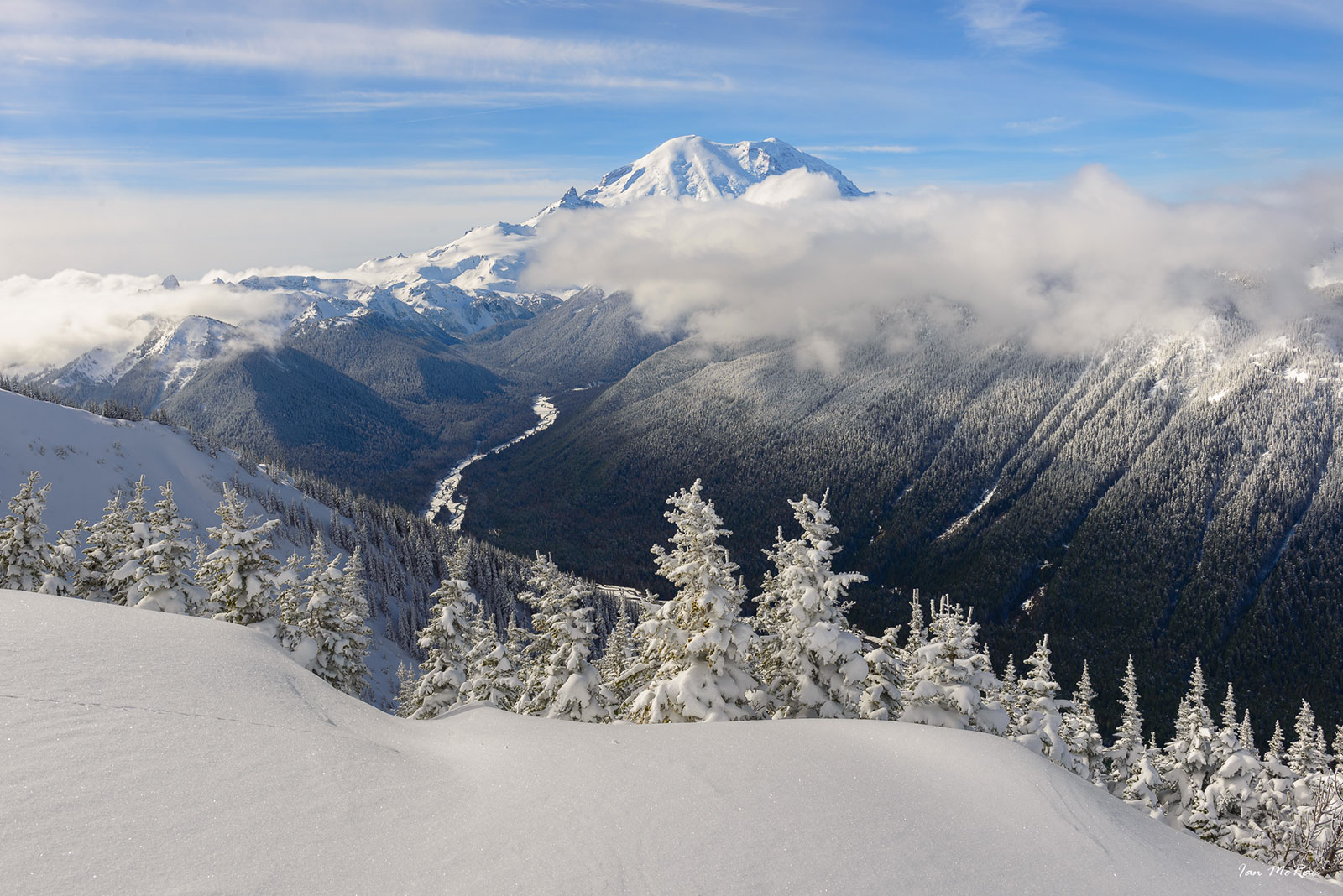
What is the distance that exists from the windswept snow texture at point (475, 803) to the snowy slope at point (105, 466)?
8177cm

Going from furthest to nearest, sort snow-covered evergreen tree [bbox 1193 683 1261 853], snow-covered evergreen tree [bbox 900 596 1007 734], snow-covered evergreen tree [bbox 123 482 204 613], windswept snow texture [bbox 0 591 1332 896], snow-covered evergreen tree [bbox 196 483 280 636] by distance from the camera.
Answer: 1. snow-covered evergreen tree [bbox 123 482 204 613]
2. snow-covered evergreen tree [bbox 196 483 280 636]
3. snow-covered evergreen tree [bbox 1193 683 1261 853]
4. snow-covered evergreen tree [bbox 900 596 1007 734]
5. windswept snow texture [bbox 0 591 1332 896]

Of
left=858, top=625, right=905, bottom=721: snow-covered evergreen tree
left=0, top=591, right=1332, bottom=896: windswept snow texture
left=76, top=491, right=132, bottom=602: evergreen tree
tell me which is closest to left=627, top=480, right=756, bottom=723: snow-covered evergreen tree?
left=858, top=625, right=905, bottom=721: snow-covered evergreen tree

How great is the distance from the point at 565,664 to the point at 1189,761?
112ft

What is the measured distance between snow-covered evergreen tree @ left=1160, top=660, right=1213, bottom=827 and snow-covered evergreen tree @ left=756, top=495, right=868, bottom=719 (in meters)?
23.4

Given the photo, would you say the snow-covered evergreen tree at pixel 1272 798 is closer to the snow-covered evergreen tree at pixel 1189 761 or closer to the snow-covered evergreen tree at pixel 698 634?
the snow-covered evergreen tree at pixel 1189 761

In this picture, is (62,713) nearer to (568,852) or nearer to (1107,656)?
(568,852)

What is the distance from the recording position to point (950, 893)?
9719 millimetres

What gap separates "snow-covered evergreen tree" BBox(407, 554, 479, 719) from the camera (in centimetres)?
3412

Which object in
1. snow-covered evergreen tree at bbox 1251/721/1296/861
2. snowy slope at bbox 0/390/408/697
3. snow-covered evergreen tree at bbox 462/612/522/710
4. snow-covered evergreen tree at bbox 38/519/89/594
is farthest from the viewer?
snowy slope at bbox 0/390/408/697

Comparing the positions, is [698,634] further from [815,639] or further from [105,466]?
[105,466]

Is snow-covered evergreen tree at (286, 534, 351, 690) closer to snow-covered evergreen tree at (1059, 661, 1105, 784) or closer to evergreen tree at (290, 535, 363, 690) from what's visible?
evergreen tree at (290, 535, 363, 690)

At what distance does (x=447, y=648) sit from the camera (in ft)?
117

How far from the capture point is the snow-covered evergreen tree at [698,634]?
22.2 m

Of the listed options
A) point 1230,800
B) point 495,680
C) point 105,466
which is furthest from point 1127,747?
point 105,466
